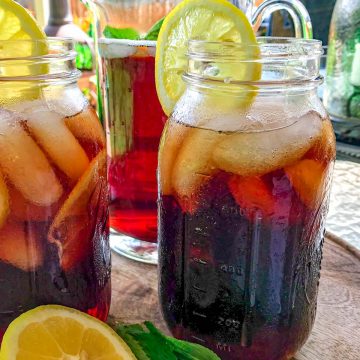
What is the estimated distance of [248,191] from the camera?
0.56 meters

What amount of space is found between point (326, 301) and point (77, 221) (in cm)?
37

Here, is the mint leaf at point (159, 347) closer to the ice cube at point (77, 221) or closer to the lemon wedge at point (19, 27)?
the ice cube at point (77, 221)

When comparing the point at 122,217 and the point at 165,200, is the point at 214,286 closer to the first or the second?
the point at 165,200

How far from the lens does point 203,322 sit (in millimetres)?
609

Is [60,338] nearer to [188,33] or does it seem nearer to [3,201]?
[3,201]

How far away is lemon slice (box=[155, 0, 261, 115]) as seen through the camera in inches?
22.8

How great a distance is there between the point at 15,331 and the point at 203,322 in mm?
209

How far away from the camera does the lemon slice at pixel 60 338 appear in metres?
0.51

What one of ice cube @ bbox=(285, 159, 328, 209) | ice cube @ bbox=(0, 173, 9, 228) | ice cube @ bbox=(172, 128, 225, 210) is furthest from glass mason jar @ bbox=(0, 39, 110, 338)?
ice cube @ bbox=(285, 159, 328, 209)

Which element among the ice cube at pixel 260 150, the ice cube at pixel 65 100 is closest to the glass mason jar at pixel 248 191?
the ice cube at pixel 260 150

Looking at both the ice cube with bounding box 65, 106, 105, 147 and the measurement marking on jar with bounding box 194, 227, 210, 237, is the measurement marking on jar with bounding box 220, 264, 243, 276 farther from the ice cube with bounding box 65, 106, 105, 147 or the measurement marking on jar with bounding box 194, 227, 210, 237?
the ice cube with bounding box 65, 106, 105, 147

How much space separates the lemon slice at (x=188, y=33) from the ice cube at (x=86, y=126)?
9 cm

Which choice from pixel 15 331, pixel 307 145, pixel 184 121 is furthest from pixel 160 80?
pixel 15 331

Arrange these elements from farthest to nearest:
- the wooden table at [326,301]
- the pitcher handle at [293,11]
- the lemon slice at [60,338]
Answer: the pitcher handle at [293,11]
the wooden table at [326,301]
the lemon slice at [60,338]
